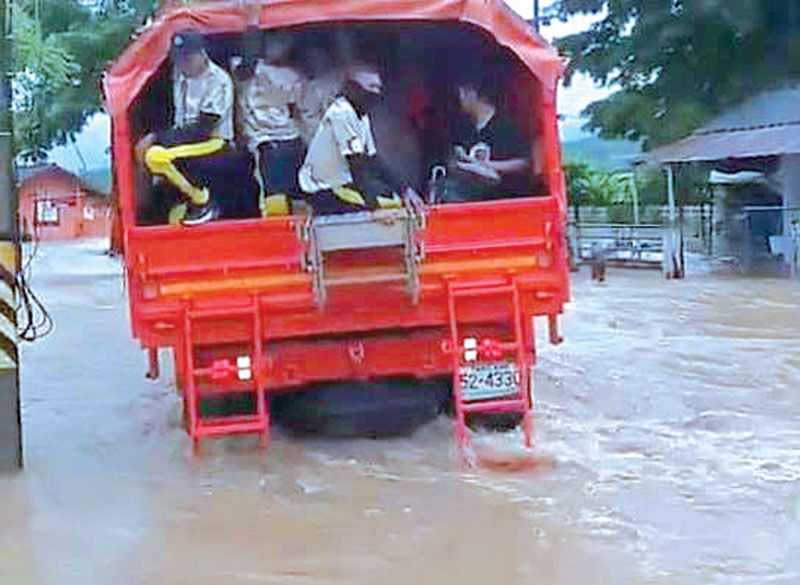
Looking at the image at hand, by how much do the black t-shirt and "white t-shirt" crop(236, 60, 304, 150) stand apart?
1.32 metres

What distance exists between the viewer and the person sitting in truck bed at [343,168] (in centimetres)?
959

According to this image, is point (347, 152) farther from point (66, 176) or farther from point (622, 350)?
point (66, 176)

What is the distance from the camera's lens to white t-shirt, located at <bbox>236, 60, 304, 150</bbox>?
974 cm

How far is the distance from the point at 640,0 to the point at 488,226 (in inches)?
1033

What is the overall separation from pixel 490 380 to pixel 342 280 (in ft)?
3.65

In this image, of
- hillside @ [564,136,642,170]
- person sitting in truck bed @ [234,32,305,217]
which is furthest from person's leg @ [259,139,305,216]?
hillside @ [564,136,642,170]

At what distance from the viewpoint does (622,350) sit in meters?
14.7

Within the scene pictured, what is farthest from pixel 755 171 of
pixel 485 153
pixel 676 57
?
pixel 485 153

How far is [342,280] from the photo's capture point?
902 cm

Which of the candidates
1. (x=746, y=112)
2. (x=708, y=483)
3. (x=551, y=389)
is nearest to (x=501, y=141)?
(x=551, y=389)

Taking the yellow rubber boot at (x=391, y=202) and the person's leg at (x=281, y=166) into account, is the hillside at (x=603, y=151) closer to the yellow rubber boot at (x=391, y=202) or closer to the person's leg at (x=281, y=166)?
the yellow rubber boot at (x=391, y=202)

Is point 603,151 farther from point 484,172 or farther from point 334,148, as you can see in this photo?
point 334,148

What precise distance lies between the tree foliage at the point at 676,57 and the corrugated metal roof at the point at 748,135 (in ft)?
3.51

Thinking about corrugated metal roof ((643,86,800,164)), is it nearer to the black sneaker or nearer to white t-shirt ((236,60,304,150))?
white t-shirt ((236,60,304,150))
